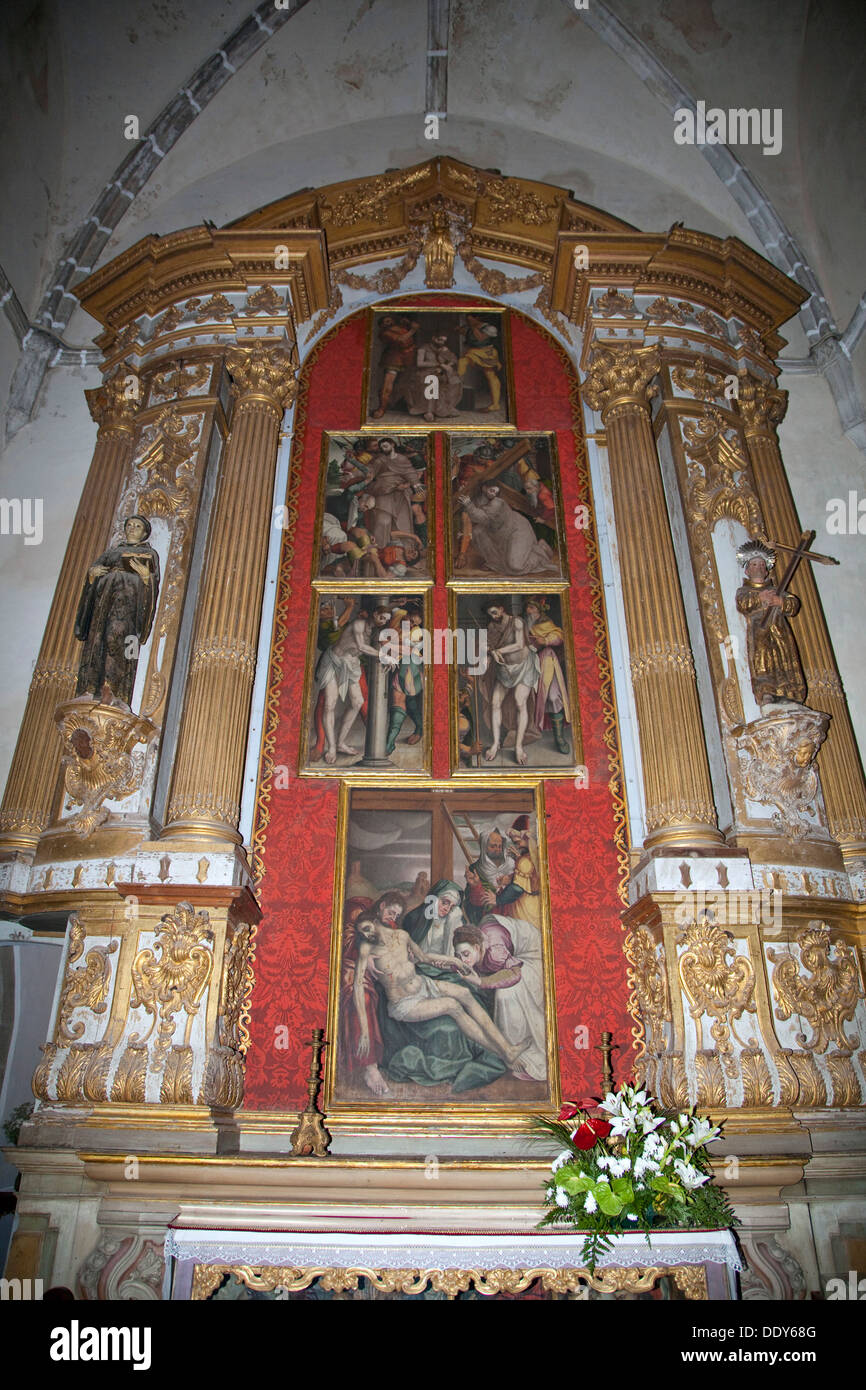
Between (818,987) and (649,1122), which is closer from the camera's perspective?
(649,1122)

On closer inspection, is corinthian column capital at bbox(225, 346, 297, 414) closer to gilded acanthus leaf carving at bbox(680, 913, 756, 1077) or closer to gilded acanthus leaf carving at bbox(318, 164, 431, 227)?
gilded acanthus leaf carving at bbox(318, 164, 431, 227)

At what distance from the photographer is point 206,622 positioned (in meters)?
7.45

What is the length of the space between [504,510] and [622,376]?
166cm

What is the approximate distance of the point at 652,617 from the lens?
24.6 ft

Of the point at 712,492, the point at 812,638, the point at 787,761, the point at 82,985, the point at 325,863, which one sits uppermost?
the point at 712,492

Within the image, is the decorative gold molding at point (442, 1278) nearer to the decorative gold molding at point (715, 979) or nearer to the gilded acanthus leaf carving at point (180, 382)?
the decorative gold molding at point (715, 979)

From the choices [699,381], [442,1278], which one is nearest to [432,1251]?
[442,1278]

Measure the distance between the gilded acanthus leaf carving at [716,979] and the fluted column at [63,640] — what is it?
464 cm

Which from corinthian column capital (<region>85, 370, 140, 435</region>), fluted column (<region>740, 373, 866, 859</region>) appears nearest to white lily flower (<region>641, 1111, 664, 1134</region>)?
fluted column (<region>740, 373, 866, 859</region>)

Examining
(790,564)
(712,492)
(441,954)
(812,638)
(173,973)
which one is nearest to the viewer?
(173,973)

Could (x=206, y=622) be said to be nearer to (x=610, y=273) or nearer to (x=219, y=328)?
(x=219, y=328)

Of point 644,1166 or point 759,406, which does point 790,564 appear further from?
point 644,1166

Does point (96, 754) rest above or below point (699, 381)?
below
